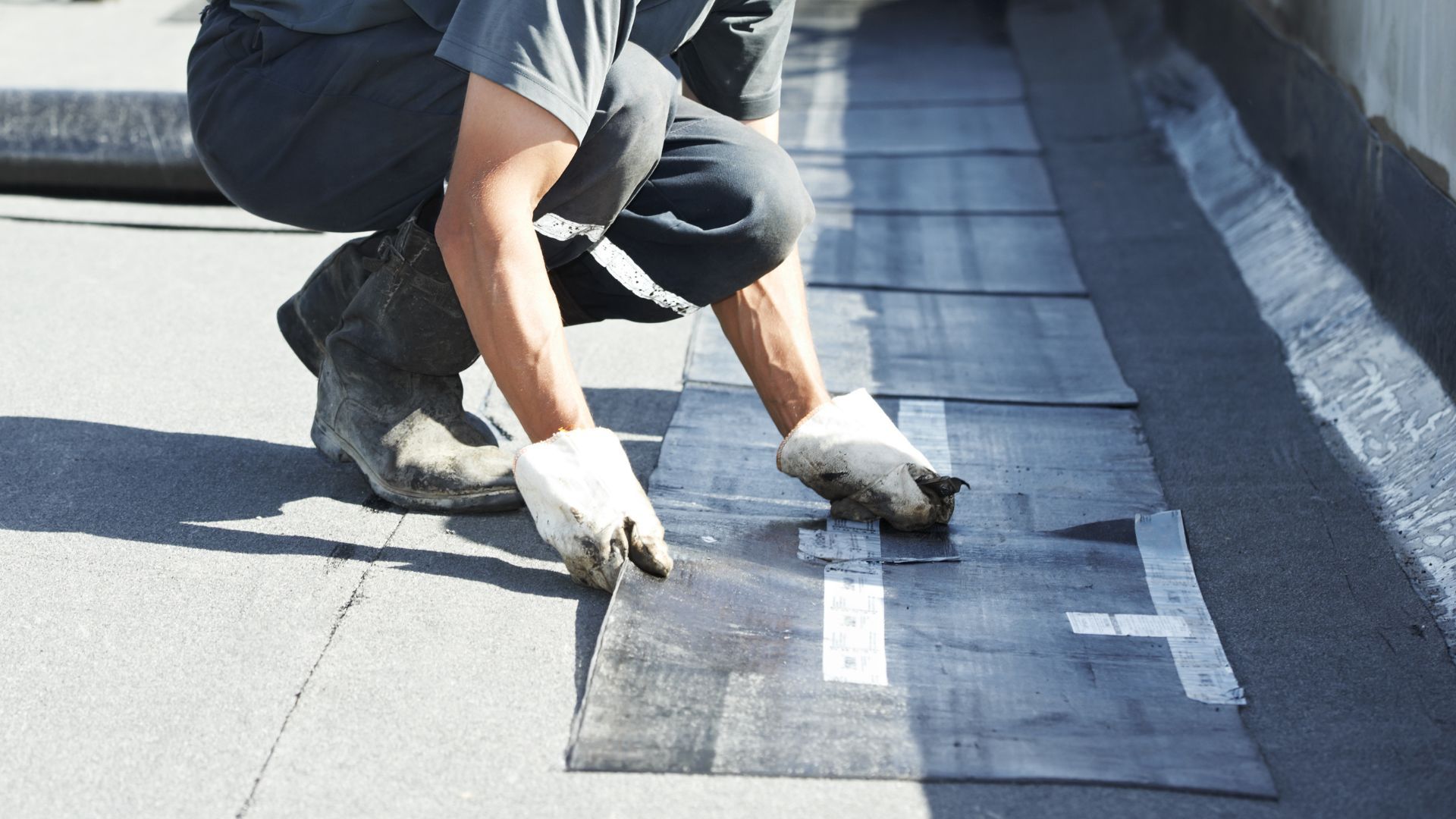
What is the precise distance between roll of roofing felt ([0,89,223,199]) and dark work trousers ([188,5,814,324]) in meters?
1.60

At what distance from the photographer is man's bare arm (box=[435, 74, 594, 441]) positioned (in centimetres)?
152

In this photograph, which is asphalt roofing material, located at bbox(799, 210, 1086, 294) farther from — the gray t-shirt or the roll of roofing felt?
the roll of roofing felt

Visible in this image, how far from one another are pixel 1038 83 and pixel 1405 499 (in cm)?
370

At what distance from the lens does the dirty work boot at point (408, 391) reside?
1896 millimetres

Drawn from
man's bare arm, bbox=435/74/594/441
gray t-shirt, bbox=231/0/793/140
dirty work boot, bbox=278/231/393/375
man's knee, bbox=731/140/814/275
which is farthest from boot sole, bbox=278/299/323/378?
man's knee, bbox=731/140/814/275

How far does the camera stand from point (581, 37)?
1520 mm

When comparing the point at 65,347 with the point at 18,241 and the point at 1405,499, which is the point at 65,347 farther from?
the point at 1405,499

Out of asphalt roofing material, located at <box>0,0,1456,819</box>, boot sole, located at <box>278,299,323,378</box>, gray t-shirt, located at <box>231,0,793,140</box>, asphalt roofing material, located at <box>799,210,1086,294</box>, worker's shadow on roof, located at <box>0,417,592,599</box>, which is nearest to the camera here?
asphalt roofing material, located at <box>0,0,1456,819</box>

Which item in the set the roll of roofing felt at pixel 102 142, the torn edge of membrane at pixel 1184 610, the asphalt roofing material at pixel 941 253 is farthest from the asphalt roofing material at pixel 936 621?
the roll of roofing felt at pixel 102 142

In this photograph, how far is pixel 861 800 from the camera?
1.31 meters

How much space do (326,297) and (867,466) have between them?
0.87m

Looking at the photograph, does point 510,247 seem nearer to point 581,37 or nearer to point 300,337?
point 581,37

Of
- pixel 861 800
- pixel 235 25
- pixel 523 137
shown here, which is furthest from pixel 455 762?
pixel 235 25

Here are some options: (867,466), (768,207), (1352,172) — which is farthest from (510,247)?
(1352,172)
